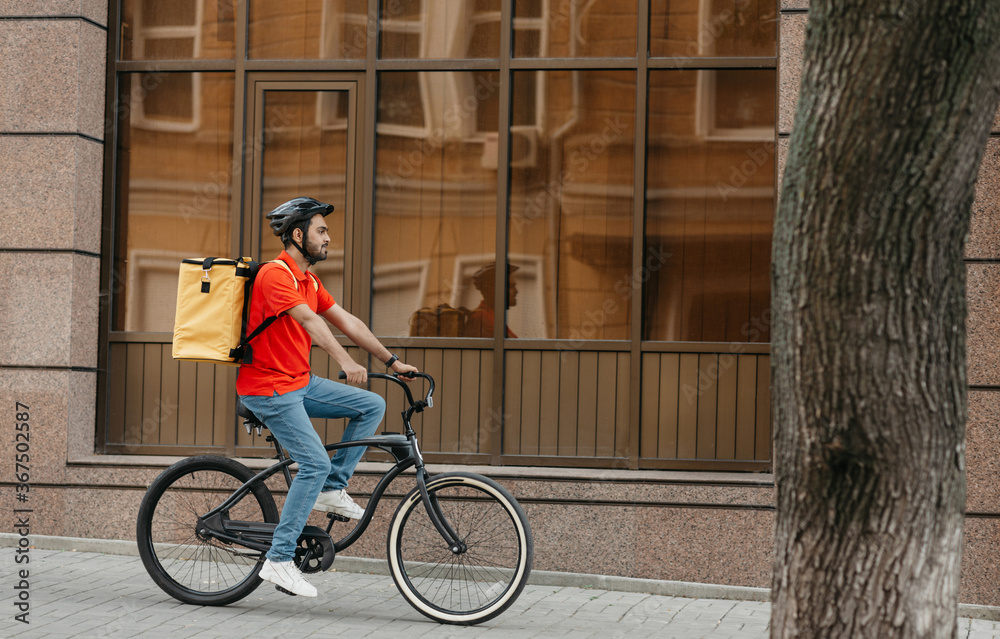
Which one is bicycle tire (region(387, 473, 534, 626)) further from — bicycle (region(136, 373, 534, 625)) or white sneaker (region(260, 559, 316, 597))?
white sneaker (region(260, 559, 316, 597))

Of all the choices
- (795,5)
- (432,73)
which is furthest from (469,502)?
(795,5)

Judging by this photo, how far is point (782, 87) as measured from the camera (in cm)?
687

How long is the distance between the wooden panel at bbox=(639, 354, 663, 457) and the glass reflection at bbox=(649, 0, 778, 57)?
2.10m

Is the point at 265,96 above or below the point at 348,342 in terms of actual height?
above

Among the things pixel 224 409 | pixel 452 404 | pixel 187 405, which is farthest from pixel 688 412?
pixel 187 405

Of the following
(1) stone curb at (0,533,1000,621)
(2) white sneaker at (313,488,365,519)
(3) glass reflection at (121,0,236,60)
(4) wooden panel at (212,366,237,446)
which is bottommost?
(1) stone curb at (0,533,1000,621)

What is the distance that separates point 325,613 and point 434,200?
302cm

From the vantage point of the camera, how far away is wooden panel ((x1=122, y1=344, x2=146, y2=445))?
764 cm

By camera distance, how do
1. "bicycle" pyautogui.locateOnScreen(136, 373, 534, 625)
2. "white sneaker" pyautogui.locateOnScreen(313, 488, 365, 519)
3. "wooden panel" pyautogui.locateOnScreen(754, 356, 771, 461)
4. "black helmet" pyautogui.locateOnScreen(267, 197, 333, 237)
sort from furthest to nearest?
"wooden panel" pyautogui.locateOnScreen(754, 356, 771, 461)
"white sneaker" pyautogui.locateOnScreen(313, 488, 365, 519)
"black helmet" pyautogui.locateOnScreen(267, 197, 333, 237)
"bicycle" pyautogui.locateOnScreen(136, 373, 534, 625)

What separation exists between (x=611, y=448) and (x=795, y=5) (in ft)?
10.3

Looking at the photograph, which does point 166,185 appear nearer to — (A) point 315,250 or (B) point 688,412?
(A) point 315,250

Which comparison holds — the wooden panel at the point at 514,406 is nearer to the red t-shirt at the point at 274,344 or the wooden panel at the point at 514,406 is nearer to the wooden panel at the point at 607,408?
the wooden panel at the point at 607,408

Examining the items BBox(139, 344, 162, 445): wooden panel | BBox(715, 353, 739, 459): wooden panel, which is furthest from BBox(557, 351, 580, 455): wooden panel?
BBox(139, 344, 162, 445): wooden panel

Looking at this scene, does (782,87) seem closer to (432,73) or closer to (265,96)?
(432,73)
